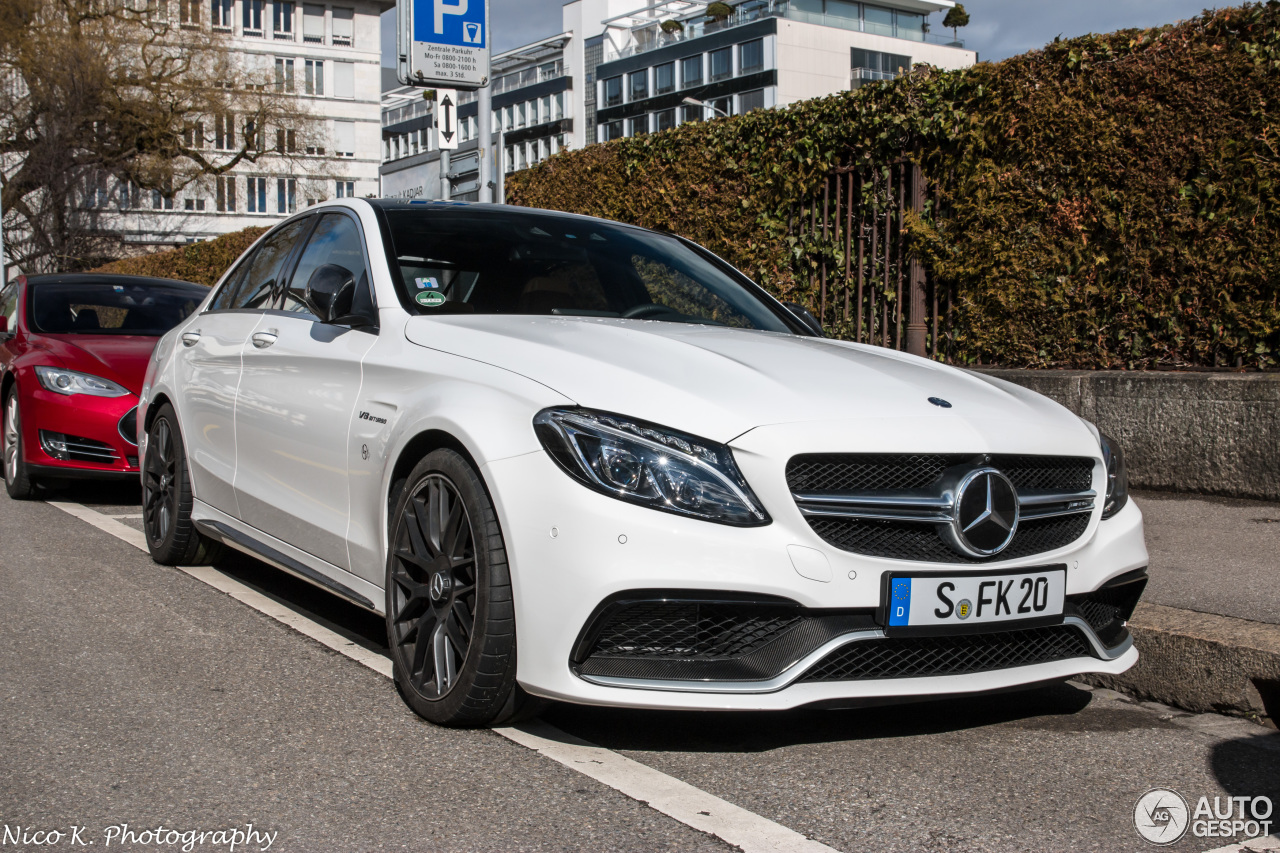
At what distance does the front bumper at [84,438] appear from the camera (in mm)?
8195

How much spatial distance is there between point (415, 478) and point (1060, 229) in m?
5.43

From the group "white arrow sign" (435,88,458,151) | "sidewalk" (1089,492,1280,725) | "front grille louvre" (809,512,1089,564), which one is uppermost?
"white arrow sign" (435,88,458,151)

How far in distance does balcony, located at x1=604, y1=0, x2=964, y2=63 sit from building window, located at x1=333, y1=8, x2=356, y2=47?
18.1 m

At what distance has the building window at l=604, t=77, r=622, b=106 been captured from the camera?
8350 cm

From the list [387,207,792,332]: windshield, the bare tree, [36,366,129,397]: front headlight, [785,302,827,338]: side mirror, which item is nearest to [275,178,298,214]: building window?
the bare tree

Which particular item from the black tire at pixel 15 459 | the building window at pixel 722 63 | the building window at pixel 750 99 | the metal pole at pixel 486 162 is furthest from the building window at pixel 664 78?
the black tire at pixel 15 459

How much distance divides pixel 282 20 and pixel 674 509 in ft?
301

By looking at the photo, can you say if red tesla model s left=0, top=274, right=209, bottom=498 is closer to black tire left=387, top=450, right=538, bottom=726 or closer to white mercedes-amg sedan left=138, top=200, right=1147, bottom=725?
white mercedes-amg sedan left=138, top=200, right=1147, bottom=725

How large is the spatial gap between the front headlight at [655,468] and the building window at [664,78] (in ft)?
259

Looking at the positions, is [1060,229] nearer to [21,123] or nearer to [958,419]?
[958,419]

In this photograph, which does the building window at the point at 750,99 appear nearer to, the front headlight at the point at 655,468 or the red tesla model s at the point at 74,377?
the red tesla model s at the point at 74,377

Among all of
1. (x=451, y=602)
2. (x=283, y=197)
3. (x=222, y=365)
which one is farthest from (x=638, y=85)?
(x=451, y=602)

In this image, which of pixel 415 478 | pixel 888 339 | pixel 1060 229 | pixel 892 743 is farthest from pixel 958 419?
pixel 888 339

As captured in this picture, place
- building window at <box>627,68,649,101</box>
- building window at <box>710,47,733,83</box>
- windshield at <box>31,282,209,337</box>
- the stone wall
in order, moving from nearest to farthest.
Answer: the stone wall < windshield at <box>31,282,209,337</box> < building window at <box>710,47,733,83</box> < building window at <box>627,68,649,101</box>
